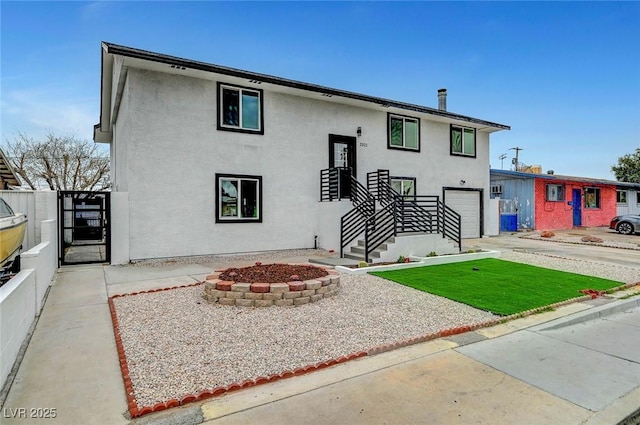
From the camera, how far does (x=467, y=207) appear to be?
1744cm

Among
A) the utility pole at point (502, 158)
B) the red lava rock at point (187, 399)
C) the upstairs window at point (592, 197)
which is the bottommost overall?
the red lava rock at point (187, 399)

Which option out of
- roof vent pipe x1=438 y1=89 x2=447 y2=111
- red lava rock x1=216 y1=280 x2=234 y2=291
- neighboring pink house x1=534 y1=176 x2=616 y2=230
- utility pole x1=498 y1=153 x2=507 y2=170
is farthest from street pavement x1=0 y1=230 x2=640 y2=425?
utility pole x1=498 y1=153 x2=507 y2=170

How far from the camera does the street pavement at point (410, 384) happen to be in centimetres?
293

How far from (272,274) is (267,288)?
0.83 metres

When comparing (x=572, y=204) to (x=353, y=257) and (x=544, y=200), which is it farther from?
(x=353, y=257)

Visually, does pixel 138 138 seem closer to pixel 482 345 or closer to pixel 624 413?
pixel 482 345

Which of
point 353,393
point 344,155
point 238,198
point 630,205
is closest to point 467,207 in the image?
point 344,155

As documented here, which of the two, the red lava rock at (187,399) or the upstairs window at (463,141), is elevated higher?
the upstairs window at (463,141)

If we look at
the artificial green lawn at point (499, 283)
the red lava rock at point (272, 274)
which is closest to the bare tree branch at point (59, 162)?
the red lava rock at point (272, 274)

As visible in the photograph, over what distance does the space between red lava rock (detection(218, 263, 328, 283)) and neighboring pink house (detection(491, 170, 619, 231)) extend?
17371mm

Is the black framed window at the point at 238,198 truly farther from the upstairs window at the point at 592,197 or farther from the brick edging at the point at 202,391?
the upstairs window at the point at 592,197

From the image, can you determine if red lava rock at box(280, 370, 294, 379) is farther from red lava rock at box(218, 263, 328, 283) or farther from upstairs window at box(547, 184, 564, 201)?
upstairs window at box(547, 184, 564, 201)

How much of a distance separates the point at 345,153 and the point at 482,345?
10052 millimetres

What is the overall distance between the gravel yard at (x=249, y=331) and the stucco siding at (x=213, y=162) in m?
3.80
